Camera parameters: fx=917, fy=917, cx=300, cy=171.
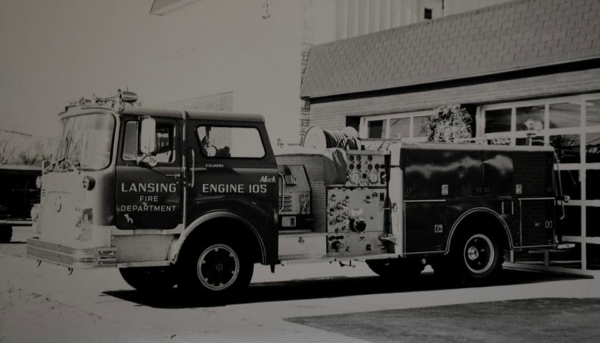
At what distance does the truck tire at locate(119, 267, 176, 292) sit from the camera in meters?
11.2

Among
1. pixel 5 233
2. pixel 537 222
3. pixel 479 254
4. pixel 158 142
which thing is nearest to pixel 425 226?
pixel 479 254

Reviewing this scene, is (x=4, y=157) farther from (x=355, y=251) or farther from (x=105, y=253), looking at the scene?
(x=355, y=251)

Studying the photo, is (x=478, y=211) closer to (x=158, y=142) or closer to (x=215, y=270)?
(x=215, y=270)

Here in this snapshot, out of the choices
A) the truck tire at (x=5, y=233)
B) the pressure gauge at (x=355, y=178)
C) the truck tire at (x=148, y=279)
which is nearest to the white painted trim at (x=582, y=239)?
the pressure gauge at (x=355, y=178)

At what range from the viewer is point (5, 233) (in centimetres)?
1096

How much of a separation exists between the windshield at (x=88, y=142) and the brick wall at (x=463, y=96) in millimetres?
6884

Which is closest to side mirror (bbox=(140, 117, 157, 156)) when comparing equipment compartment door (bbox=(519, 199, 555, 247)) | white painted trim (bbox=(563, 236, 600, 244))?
equipment compartment door (bbox=(519, 199, 555, 247))

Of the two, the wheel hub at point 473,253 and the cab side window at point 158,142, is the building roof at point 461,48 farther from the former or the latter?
the cab side window at point 158,142

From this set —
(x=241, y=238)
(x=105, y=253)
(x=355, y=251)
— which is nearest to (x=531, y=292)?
(x=355, y=251)

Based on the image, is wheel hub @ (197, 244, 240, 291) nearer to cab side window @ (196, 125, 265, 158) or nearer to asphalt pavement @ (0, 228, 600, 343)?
asphalt pavement @ (0, 228, 600, 343)

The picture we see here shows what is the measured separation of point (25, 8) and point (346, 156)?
4999 mm

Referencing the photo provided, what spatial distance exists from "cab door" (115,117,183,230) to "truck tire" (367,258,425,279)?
3.91m

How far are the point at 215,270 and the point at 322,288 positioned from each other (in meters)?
2.38

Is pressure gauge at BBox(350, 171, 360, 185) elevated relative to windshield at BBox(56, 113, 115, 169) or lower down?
lower down
